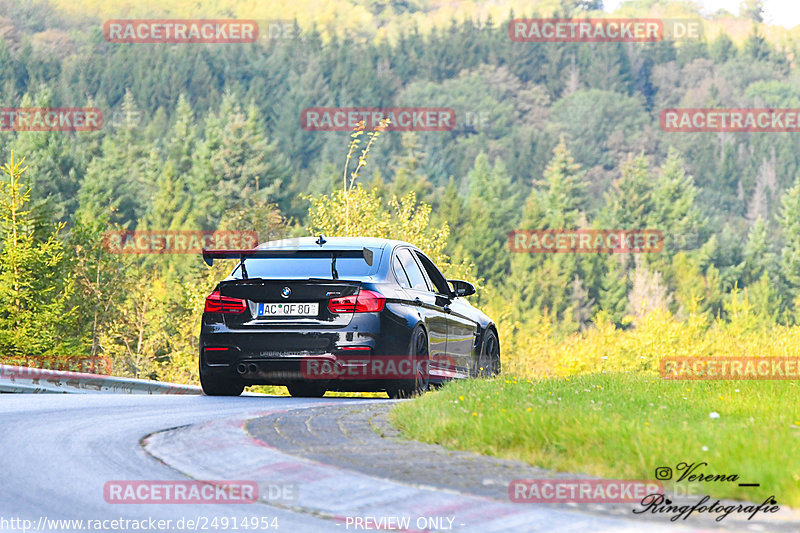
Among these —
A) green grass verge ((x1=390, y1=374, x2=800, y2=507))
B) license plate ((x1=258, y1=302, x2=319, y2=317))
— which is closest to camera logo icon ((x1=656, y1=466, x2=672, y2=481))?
green grass verge ((x1=390, y1=374, x2=800, y2=507))

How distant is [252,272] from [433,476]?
644 centimetres

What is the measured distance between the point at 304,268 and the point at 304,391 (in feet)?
8.85

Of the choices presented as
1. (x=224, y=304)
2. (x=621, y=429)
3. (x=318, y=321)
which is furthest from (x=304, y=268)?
(x=621, y=429)

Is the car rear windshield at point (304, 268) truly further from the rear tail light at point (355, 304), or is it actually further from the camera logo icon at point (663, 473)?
the camera logo icon at point (663, 473)

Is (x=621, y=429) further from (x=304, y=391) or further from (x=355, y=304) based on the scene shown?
(x=304, y=391)

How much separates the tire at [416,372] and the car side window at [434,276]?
143cm

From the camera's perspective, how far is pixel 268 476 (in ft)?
24.0

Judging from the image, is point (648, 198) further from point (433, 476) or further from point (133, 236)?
point (433, 476)

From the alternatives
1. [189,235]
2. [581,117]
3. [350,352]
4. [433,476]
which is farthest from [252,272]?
[581,117]

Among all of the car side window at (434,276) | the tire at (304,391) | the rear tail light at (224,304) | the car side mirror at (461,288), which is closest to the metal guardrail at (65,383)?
A: the tire at (304,391)

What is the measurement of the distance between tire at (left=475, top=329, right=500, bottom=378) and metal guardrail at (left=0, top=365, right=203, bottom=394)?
4.22m

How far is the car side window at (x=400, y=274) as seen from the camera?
13688mm

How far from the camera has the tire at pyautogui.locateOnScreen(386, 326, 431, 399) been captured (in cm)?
1328

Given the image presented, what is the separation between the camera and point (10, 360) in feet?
146
